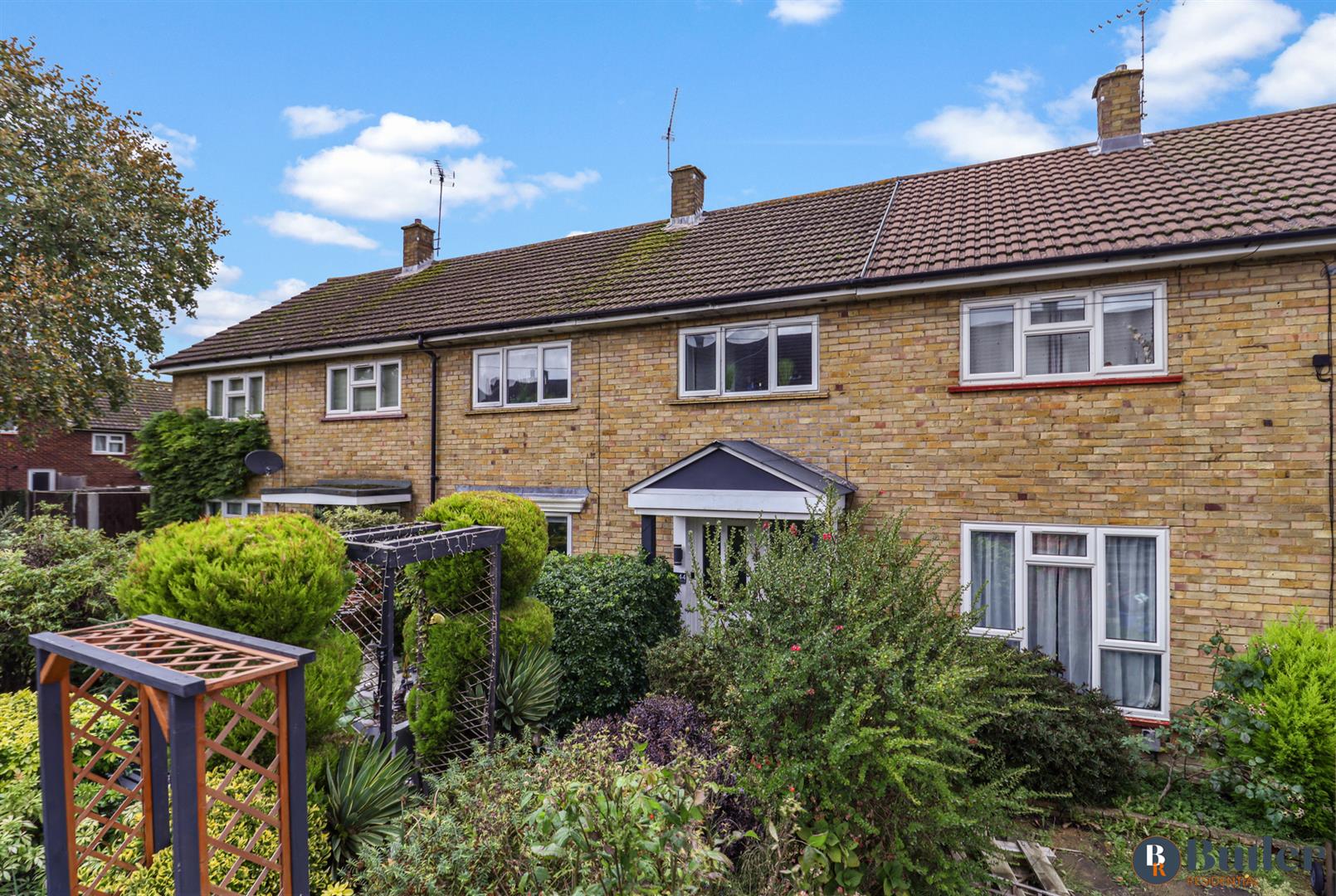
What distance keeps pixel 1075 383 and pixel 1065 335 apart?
24.1 inches

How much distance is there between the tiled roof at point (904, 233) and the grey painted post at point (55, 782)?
8121 millimetres

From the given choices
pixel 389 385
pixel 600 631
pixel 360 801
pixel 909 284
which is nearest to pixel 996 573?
pixel 909 284

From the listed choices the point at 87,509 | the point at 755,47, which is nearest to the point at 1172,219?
the point at 755,47

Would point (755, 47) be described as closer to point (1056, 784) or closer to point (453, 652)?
point (453, 652)

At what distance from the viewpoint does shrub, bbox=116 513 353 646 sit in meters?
3.70

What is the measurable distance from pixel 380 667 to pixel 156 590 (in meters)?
1.57

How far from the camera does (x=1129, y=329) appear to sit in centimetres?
744

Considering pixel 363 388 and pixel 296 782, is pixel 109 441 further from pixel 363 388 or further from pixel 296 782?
pixel 296 782

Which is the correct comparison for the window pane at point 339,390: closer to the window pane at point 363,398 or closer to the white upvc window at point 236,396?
the window pane at point 363,398

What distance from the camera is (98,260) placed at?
16203 mm

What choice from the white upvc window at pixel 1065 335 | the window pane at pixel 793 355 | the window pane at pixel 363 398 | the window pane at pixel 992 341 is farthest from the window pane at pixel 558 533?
the window pane at pixel 992 341

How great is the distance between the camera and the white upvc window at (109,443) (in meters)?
26.7

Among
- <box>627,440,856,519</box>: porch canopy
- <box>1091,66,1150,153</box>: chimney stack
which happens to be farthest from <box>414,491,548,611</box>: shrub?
<box>1091,66,1150,153</box>: chimney stack

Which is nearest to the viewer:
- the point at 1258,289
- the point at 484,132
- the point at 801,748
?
the point at 801,748
